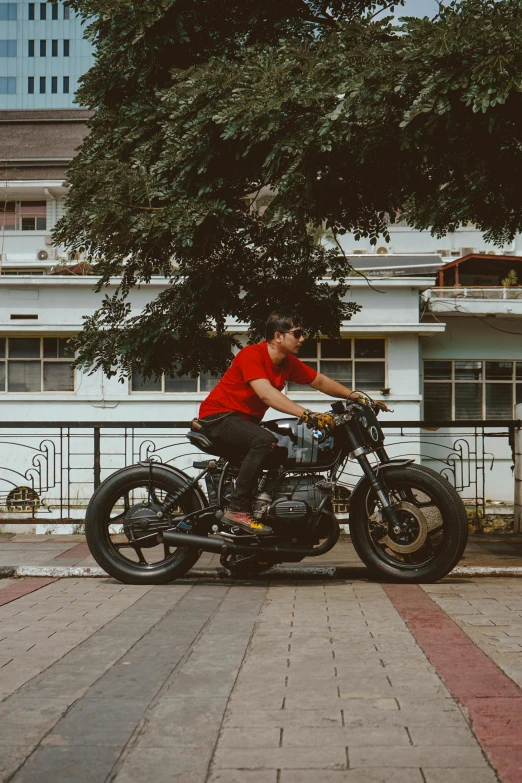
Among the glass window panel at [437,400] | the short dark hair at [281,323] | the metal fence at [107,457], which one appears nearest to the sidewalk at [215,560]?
the short dark hair at [281,323]

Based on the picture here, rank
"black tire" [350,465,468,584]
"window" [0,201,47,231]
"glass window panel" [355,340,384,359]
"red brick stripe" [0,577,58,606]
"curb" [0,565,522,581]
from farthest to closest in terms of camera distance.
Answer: "window" [0,201,47,231] < "glass window panel" [355,340,384,359] < "curb" [0,565,522,581] < "black tire" [350,465,468,584] < "red brick stripe" [0,577,58,606]

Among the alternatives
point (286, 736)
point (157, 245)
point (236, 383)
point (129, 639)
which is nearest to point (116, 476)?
point (236, 383)

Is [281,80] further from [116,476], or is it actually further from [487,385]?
[487,385]

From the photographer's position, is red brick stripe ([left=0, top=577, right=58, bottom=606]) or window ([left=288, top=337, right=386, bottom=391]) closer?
red brick stripe ([left=0, top=577, right=58, bottom=606])

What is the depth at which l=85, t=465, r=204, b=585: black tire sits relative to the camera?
6965 mm

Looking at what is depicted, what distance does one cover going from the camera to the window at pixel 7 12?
9431cm

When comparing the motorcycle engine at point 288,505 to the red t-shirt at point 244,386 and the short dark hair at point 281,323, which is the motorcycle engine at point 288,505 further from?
the short dark hair at point 281,323

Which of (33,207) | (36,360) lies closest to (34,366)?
(36,360)

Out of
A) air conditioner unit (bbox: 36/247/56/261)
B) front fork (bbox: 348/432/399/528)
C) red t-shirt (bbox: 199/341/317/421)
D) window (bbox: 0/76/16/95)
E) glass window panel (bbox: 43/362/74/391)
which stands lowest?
front fork (bbox: 348/432/399/528)

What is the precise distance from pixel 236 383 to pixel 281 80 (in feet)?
9.16

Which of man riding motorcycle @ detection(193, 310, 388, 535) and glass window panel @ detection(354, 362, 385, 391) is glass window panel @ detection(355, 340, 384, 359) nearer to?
glass window panel @ detection(354, 362, 385, 391)

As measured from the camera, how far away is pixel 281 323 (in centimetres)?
684

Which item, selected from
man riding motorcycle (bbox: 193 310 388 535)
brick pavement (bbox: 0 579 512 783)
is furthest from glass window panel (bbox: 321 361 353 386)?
brick pavement (bbox: 0 579 512 783)

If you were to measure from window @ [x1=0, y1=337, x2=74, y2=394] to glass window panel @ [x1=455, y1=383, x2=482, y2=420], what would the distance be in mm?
11131
